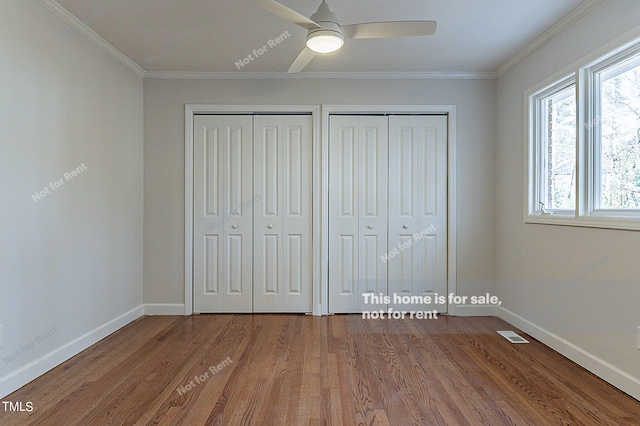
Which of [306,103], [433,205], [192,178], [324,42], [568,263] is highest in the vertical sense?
[306,103]

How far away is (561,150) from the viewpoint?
3.04 m

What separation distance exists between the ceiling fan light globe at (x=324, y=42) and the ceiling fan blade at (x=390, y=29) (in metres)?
0.12

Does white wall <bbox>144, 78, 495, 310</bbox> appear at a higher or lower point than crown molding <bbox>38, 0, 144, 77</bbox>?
lower

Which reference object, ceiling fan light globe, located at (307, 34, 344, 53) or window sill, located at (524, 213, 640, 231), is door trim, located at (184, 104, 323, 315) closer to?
ceiling fan light globe, located at (307, 34, 344, 53)

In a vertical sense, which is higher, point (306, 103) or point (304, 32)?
point (304, 32)

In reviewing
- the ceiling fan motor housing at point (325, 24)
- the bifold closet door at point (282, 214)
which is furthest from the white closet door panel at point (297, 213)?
the ceiling fan motor housing at point (325, 24)

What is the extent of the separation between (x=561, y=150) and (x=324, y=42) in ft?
7.06

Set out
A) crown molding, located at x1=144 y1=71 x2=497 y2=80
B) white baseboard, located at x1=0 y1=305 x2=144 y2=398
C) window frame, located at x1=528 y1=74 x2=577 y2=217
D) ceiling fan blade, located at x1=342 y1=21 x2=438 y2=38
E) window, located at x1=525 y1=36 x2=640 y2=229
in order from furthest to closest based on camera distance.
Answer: crown molding, located at x1=144 y1=71 x2=497 y2=80, window frame, located at x1=528 y1=74 x2=577 y2=217, window, located at x1=525 y1=36 x2=640 y2=229, white baseboard, located at x1=0 y1=305 x2=144 y2=398, ceiling fan blade, located at x1=342 y1=21 x2=438 y2=38

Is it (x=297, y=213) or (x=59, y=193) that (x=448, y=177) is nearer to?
(x=297, y=213)

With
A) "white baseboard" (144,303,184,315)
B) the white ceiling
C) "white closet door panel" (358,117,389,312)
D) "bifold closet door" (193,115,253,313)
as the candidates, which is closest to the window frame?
the white ceiling

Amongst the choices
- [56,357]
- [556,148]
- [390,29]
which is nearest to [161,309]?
[56,357]

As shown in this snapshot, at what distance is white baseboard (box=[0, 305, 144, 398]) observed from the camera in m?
Answer: 2.22

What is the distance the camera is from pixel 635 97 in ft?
7.60

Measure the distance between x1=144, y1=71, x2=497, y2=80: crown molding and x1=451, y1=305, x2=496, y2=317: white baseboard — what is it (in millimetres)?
2344
